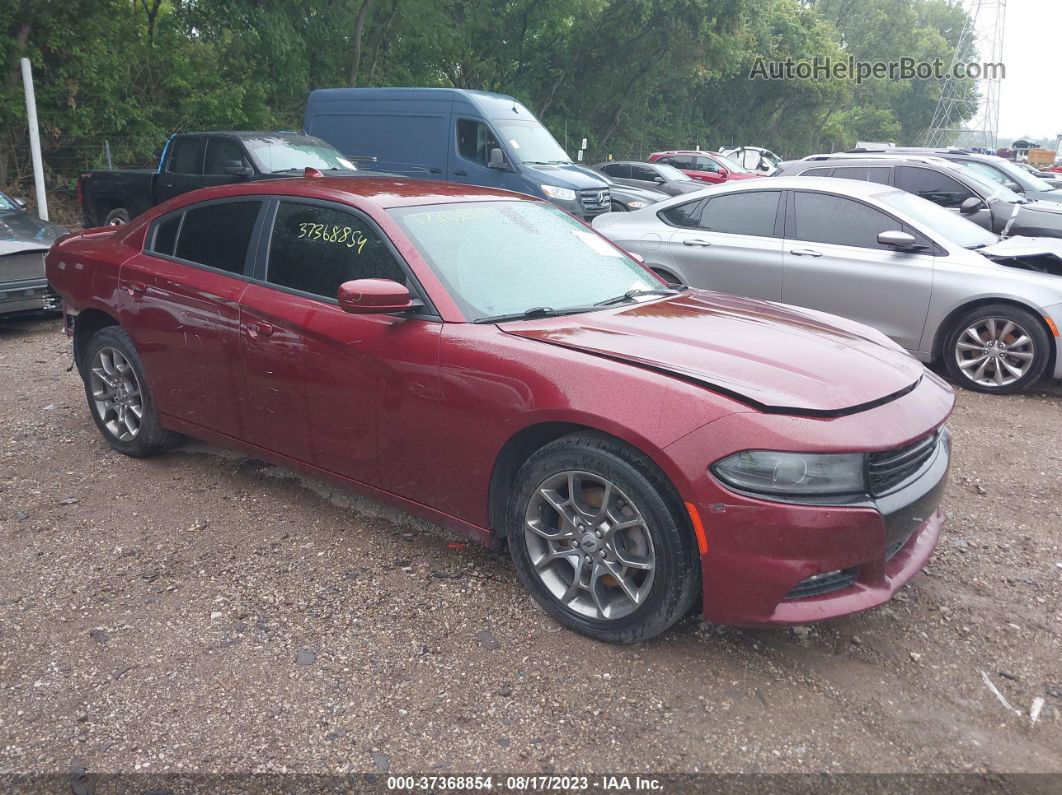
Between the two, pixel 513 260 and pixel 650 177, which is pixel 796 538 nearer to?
pixel 513 260

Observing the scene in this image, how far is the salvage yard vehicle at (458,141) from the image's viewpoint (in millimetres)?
11898

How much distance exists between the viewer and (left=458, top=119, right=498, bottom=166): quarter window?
39.6 ft

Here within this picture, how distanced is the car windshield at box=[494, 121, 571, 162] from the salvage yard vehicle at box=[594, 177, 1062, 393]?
16.3ft

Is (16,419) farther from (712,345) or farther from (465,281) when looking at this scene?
(712,345)

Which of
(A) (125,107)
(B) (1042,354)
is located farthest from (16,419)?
(A) (125,107)

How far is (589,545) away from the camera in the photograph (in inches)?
121

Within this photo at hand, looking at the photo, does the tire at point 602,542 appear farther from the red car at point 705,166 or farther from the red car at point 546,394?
the red car at point 705,166

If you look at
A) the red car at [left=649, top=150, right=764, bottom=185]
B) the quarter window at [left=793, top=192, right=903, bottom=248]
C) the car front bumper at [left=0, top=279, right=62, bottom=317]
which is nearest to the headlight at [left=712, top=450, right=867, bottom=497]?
the quarter window at [left=793, top=192, right=903, bottom=248]

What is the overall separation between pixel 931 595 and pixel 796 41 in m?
42.7

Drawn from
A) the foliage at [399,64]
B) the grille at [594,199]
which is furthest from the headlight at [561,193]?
the foliage at [399,64]

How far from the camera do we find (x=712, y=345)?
3.21 metres

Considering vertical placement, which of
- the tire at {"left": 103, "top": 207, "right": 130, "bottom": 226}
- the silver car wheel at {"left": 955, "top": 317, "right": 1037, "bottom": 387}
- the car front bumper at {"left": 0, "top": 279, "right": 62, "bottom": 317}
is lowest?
the silver car wheel at {"left": 955, "top": 317, "right": 1037, "bottom": 387}

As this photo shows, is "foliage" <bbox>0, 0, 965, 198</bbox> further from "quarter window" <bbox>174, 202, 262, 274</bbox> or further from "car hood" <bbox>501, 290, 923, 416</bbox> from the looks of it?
"car hood" <bbox>501, 290, 923, 416</bbox>

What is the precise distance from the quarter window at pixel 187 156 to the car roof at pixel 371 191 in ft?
24.3
